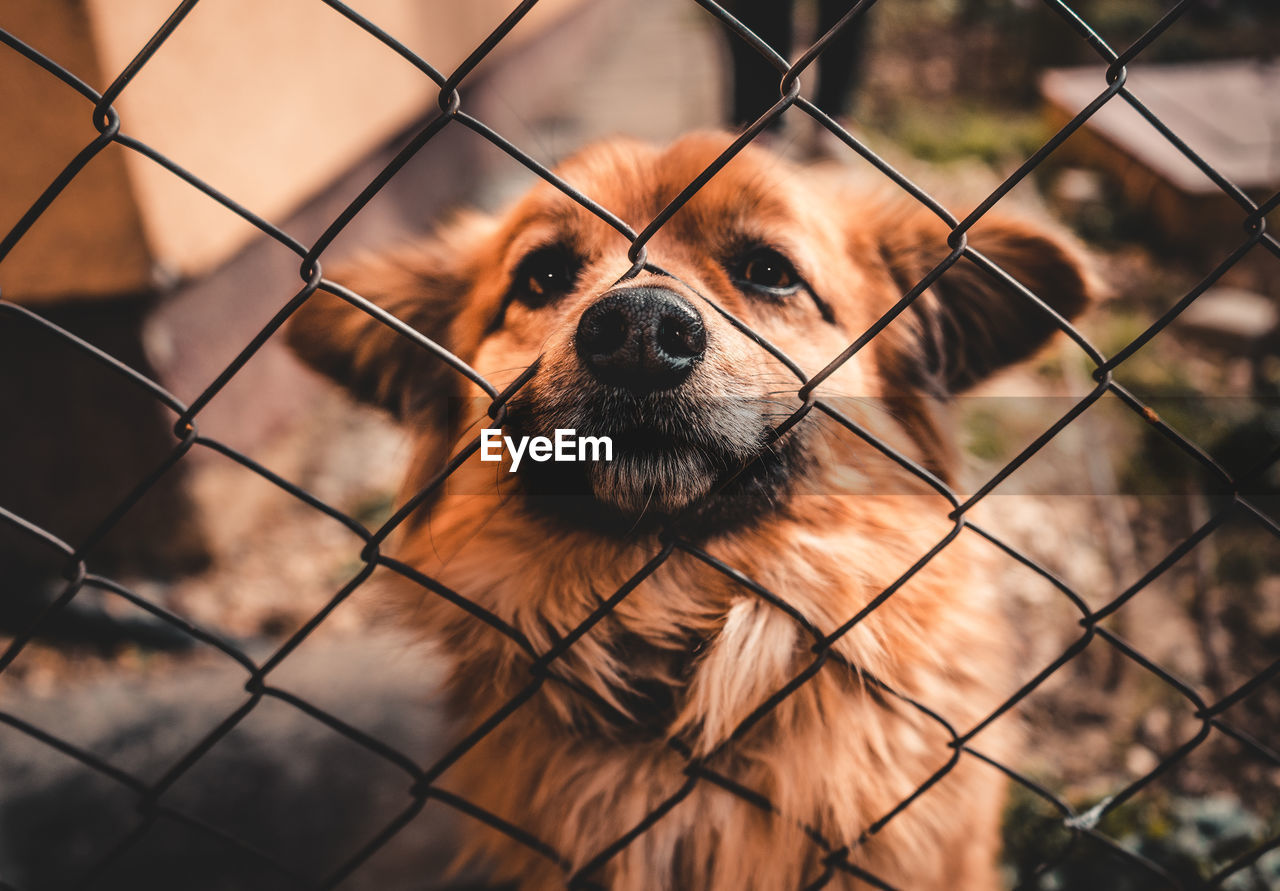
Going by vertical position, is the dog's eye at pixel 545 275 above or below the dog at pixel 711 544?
above

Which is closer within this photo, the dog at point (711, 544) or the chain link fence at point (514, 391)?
the chain link fence at point (514, 391)

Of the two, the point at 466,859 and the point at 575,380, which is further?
the point at 466,859

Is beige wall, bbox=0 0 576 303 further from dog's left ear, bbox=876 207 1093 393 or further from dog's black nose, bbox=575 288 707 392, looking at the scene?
dog's left ear, bbox=876 207 1093 393

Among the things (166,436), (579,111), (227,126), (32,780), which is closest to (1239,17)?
(579,111)

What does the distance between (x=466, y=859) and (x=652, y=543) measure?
822mm

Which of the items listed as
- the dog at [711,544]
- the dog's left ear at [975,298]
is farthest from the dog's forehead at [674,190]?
the dog's left ear at [975,298]

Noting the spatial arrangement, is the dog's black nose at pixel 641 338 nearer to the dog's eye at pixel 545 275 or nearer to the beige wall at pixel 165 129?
the dog's eye at pixel 545 275

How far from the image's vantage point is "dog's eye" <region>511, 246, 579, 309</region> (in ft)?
6.25

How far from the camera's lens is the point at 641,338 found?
1.28 meters

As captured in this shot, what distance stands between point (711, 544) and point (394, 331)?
96 centimetres

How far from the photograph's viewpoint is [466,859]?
178 cm

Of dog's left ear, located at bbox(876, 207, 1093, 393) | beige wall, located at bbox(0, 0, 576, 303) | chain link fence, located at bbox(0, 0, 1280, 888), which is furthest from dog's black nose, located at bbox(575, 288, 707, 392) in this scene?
beige wall, located at bbox(0, 0, 576, 303)

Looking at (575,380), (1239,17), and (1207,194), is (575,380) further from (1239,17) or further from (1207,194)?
(1239,17)

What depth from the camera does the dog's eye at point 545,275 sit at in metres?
1.90
